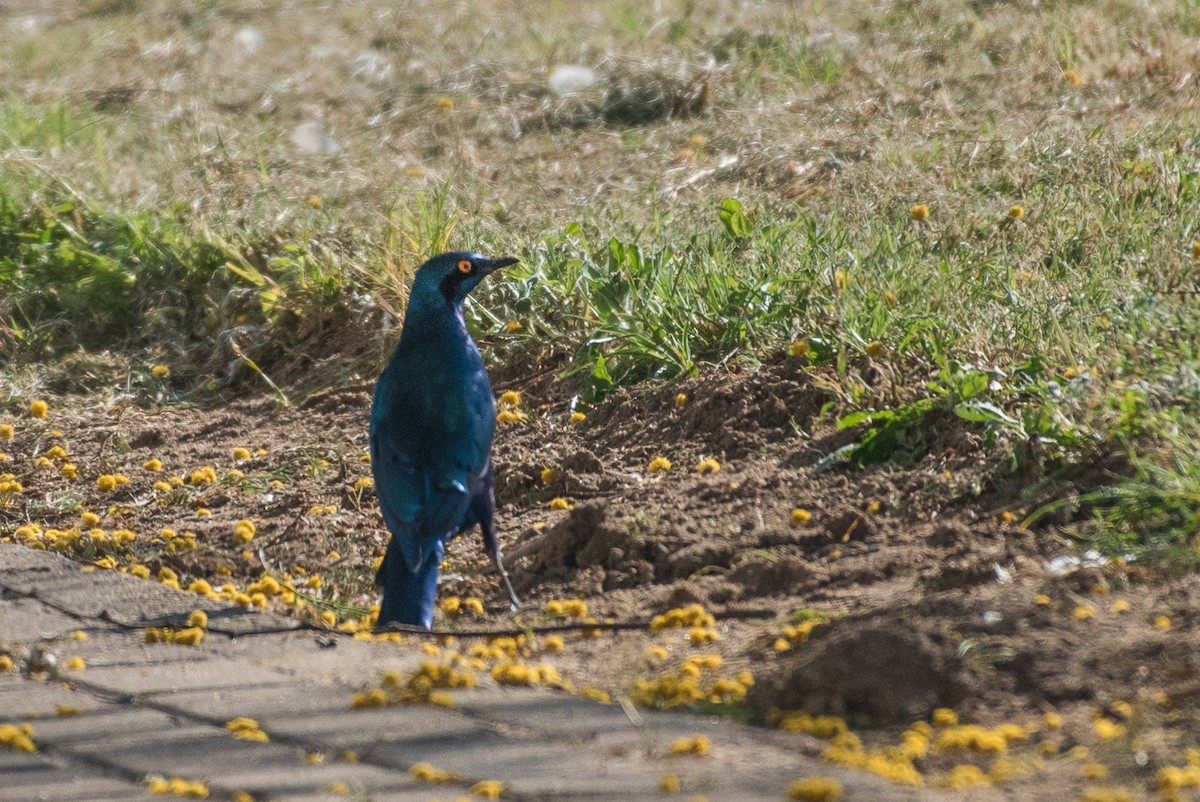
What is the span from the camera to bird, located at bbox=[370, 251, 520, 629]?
397 cm

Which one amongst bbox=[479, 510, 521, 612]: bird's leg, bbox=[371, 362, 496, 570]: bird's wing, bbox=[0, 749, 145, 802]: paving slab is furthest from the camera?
bbox=[479, 510, 521, 612]: bird's leg

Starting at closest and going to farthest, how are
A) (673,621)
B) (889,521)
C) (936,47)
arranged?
(673,621) < (889,521) < (936,47)

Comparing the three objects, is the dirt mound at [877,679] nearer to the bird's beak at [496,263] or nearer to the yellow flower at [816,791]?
the yellow flower at [816,791]

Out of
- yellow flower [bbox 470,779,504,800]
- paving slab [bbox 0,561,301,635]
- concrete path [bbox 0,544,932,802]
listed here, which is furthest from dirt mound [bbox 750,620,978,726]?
paving slab [bbox 0,561,301,635]

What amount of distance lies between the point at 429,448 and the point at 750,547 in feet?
2.90

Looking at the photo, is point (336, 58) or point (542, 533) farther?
point (336, 58)

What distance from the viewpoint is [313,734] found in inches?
124

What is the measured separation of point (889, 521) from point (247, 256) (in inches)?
139

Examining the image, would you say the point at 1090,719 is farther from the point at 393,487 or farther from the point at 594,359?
the point at 594,359

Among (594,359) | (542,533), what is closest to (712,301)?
(594,359)

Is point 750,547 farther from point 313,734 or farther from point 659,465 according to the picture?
point 313,734

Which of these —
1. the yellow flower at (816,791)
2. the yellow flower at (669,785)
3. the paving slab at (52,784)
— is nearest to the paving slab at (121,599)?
the paving slab at (52,784)

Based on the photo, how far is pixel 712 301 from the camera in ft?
17.3

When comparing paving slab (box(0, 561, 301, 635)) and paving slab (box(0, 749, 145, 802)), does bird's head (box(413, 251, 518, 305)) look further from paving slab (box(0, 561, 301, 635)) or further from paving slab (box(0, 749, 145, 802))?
paving slab (box(0, 749, 145, 802))
